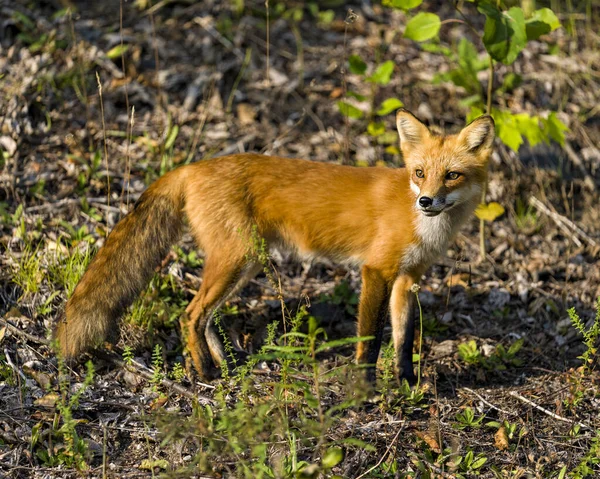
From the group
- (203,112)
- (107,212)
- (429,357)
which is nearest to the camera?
(429,357)

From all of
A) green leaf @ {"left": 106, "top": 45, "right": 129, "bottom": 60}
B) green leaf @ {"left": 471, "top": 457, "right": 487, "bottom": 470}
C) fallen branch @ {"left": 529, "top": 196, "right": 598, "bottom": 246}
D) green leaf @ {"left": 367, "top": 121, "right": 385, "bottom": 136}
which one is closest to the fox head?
green leaf @ {"left": 471, "top": 457, "right": 487, "bottom": 470}

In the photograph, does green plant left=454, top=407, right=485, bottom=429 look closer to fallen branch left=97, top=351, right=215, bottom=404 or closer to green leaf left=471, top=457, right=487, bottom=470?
green leaf left=471, top=457, right=487, bottom=470

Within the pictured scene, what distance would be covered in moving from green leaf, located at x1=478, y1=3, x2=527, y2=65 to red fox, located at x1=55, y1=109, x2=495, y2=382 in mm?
808

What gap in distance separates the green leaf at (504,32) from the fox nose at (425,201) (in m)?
1.41

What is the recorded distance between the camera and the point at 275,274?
18.7 ft

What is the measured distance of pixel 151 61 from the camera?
7203 mm

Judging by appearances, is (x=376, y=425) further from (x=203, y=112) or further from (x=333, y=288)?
(x=203, y=112)

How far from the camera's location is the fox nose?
4.16 metres

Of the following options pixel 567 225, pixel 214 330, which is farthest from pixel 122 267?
pixel 567 225

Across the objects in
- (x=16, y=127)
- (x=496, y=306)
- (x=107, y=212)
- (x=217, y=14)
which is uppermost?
(x=217, y=14)

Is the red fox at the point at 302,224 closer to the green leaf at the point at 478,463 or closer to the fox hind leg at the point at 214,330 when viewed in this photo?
the fox hind leg at the point at 214,330

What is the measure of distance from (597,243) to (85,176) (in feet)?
14.6

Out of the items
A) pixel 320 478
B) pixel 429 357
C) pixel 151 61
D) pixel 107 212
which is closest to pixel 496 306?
pixel 429 357

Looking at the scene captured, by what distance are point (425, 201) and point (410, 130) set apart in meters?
0.69
